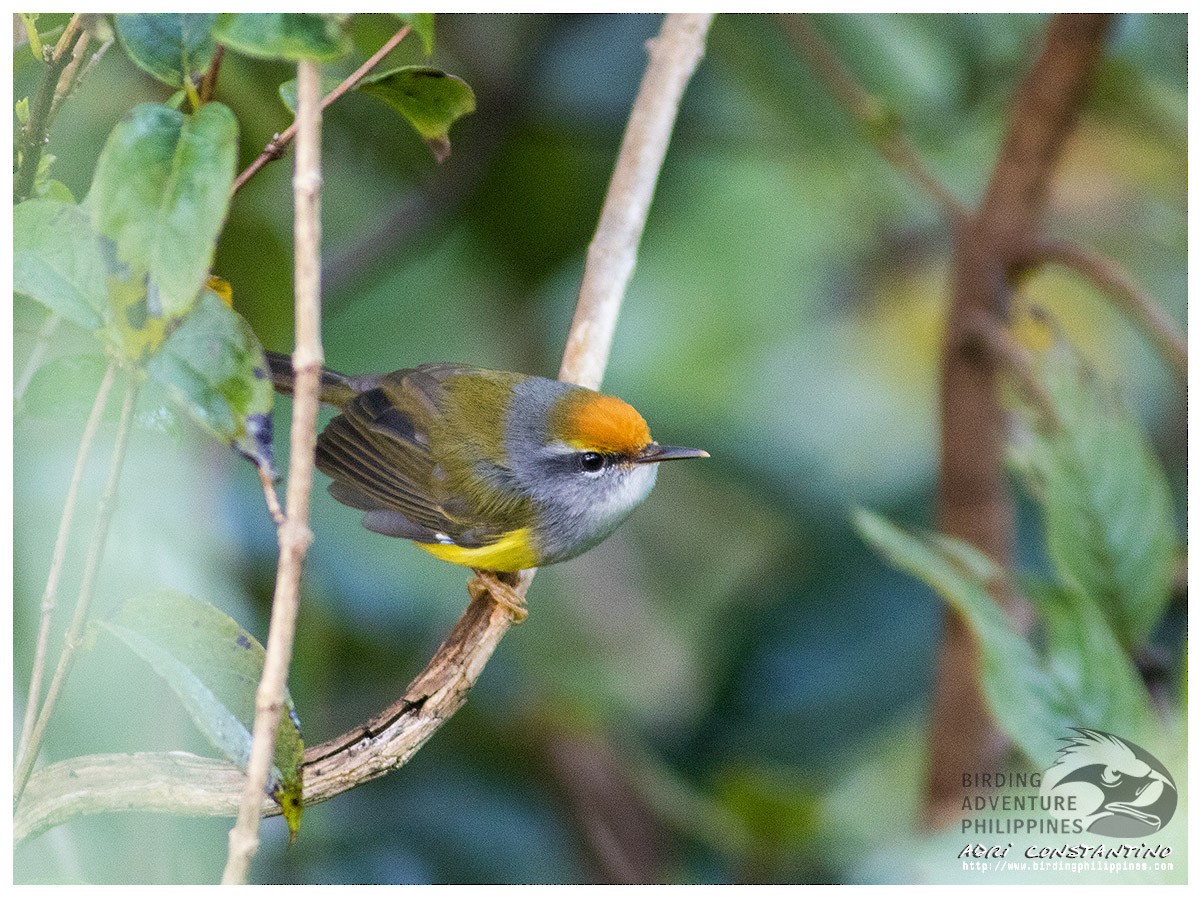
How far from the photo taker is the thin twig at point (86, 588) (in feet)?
1.95

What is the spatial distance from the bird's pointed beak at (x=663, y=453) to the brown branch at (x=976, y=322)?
48cm

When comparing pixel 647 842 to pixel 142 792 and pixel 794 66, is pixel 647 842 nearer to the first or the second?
pixel 142 792

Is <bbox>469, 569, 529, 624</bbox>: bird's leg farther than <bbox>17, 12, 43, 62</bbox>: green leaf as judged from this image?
Yes

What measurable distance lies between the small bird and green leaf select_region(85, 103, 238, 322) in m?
0.39

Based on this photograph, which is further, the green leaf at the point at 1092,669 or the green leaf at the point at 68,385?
the green leaf at the point at 1092,669

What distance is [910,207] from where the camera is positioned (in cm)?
154

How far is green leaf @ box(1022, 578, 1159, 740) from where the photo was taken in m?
0.92

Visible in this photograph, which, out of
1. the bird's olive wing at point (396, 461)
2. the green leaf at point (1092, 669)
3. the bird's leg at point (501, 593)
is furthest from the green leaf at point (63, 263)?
the green leaf at point (1092, 669)

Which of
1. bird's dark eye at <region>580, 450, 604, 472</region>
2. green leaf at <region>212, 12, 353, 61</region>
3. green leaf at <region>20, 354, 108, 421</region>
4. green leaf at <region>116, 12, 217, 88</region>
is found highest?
green leaf at <region>116, 12, 217, 88</region>

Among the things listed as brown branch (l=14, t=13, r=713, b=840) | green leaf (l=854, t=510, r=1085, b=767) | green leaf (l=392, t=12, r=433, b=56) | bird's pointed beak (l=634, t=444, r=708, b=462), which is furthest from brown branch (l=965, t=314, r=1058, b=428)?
green leaf (l=392, t=12, r=433, b=56)

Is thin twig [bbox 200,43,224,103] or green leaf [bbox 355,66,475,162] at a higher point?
thin twig [bbox 200,43,224,103]

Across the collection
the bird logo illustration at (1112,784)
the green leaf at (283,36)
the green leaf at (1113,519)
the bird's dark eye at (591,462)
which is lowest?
the bird logo illustration at (1112,784)

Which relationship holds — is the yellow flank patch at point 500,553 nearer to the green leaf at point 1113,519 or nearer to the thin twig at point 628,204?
the thin twig at point 628,204

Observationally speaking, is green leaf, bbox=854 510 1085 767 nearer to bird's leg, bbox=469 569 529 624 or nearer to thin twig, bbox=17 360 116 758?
bird's leg, bbox=469 569 529 624
